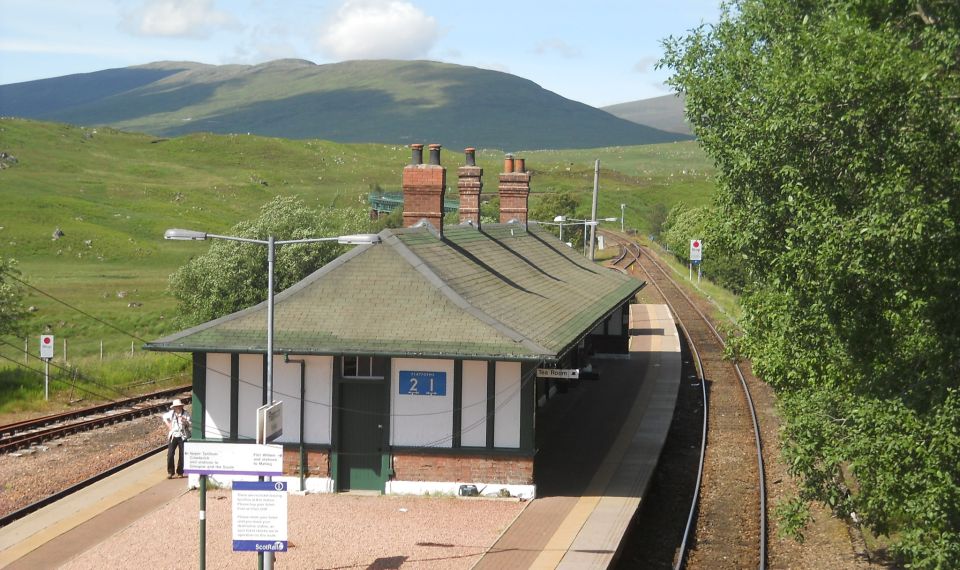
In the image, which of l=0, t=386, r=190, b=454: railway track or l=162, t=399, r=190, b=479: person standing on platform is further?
l=0, t=386, r=190, b=454: railway track

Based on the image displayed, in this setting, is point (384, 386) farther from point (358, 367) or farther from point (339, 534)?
point (339, 534)

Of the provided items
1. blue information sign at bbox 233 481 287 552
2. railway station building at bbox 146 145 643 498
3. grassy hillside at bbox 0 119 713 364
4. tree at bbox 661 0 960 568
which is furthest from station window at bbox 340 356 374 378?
grassy hillside at bbox 0 119 713 364

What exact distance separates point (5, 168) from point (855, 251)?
123455 millimetres

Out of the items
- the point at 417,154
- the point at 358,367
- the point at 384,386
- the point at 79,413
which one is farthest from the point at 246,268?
the point at 384,386

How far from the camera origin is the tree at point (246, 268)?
3919 cm

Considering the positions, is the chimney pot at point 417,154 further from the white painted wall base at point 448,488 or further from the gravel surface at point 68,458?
the gravel surface at point 68,458

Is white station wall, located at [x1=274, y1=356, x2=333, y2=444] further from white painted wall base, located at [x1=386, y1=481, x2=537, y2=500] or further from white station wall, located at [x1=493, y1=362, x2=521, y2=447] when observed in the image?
white station wall, located at [x1=493, y1=362, x2=521, y2=447]

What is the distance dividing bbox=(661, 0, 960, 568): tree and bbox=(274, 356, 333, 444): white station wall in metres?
8.96

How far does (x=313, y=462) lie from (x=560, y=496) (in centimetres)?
508

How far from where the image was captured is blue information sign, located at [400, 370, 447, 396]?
20938 millimetres

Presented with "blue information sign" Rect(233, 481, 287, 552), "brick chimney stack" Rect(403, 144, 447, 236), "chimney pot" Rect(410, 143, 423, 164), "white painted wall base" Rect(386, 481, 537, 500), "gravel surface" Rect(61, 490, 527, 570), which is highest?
"chimney pot" Rect(410, 143, 423, 164)

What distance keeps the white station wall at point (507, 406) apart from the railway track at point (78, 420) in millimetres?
13128

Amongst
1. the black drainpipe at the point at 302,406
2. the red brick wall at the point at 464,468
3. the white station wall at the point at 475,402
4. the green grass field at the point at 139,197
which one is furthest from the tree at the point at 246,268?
the white station wall at the point at 475,402

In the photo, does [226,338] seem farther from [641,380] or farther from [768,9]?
[641,380]
